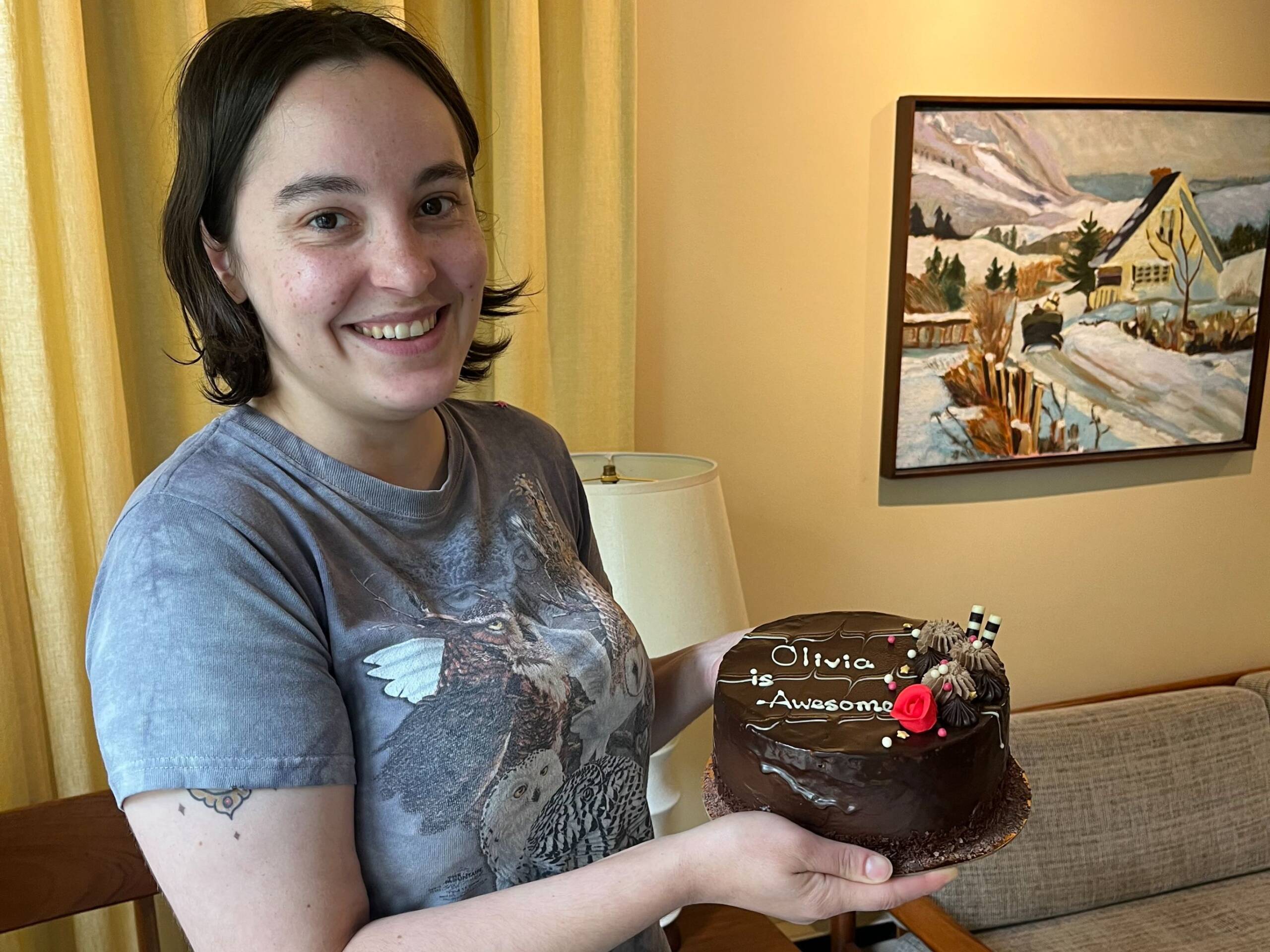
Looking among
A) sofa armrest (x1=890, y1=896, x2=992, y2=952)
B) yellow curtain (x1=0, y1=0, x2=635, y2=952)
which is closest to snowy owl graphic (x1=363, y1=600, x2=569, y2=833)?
yellow curtain (x1=0, y1=0, x2=635, y2=952)

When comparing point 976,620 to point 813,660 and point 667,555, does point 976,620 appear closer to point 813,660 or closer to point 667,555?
point 813,660

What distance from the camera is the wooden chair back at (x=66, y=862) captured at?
1.38 metres

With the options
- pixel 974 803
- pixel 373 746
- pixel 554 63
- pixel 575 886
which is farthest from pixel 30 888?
pixel 554 63

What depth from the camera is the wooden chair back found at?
1.38 m

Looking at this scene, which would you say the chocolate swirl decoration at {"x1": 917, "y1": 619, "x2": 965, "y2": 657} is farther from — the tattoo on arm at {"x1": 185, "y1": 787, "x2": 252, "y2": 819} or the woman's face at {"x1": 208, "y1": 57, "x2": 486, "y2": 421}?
the tattoo on arm at {"x1": 185, "y1": 787, "x2": 252, "y2": 819}

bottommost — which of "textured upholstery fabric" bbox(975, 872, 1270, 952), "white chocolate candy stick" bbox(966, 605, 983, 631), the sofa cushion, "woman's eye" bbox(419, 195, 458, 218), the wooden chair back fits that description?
"textured upholstery fabric" bbox(975, 872, 1270, 952)

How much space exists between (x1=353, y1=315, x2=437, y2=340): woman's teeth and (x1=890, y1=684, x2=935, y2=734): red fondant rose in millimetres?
624

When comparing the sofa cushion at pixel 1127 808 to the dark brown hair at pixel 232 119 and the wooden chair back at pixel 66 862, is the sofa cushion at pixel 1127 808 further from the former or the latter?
the dark brown hair at pixel 232 119

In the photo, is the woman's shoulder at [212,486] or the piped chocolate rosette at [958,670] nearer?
the woman's shoulder at [212,486]

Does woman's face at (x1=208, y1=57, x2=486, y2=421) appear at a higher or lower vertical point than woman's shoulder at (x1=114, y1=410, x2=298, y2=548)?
higher

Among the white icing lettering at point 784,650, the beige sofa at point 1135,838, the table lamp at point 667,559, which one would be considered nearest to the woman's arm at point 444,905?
the white icing lettering at point 784,650

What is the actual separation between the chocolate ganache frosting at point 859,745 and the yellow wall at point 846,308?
1122 mm

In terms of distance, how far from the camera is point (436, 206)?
1056mm

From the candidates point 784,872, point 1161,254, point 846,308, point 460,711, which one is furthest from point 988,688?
point 1161,254
